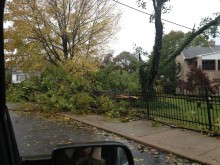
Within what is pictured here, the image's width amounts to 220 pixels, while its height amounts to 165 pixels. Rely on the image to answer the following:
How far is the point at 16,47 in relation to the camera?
1698cm

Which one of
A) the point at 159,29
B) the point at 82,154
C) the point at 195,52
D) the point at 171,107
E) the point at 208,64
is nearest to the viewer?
the point at 82,154

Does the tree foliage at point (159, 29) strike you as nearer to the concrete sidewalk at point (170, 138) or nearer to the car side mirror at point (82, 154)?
the concrete sidewalk at point (170, 138)

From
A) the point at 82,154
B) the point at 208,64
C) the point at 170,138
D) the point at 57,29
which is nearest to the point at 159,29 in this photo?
the point at 57,29

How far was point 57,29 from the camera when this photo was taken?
17.8 metres

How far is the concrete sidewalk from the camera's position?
6656 millimetres

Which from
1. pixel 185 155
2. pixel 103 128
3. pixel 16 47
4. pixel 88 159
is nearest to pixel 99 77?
pixel 16 47

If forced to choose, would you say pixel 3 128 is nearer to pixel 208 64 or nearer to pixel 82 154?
pixel 82 154

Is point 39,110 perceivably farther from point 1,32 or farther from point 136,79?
point 1,32

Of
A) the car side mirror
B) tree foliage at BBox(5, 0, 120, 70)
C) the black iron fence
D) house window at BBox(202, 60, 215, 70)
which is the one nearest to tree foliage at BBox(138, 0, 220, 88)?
tree foliage at BBox(5, 0, 120, 70)

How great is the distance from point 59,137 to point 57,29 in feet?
34.1

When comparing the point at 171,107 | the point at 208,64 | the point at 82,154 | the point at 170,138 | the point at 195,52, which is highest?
the point at 195,52

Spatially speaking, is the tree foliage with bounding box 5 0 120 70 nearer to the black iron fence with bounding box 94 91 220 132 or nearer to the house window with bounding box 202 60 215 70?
the black iron fence with bounding box 94 91 220 132

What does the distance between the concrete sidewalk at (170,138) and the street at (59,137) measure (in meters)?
0.25

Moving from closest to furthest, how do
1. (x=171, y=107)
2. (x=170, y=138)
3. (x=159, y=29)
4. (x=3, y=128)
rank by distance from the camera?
(x=3, y=128) → (x=170, y=138) → (x=171, y=107) → (x=159, y=29)
